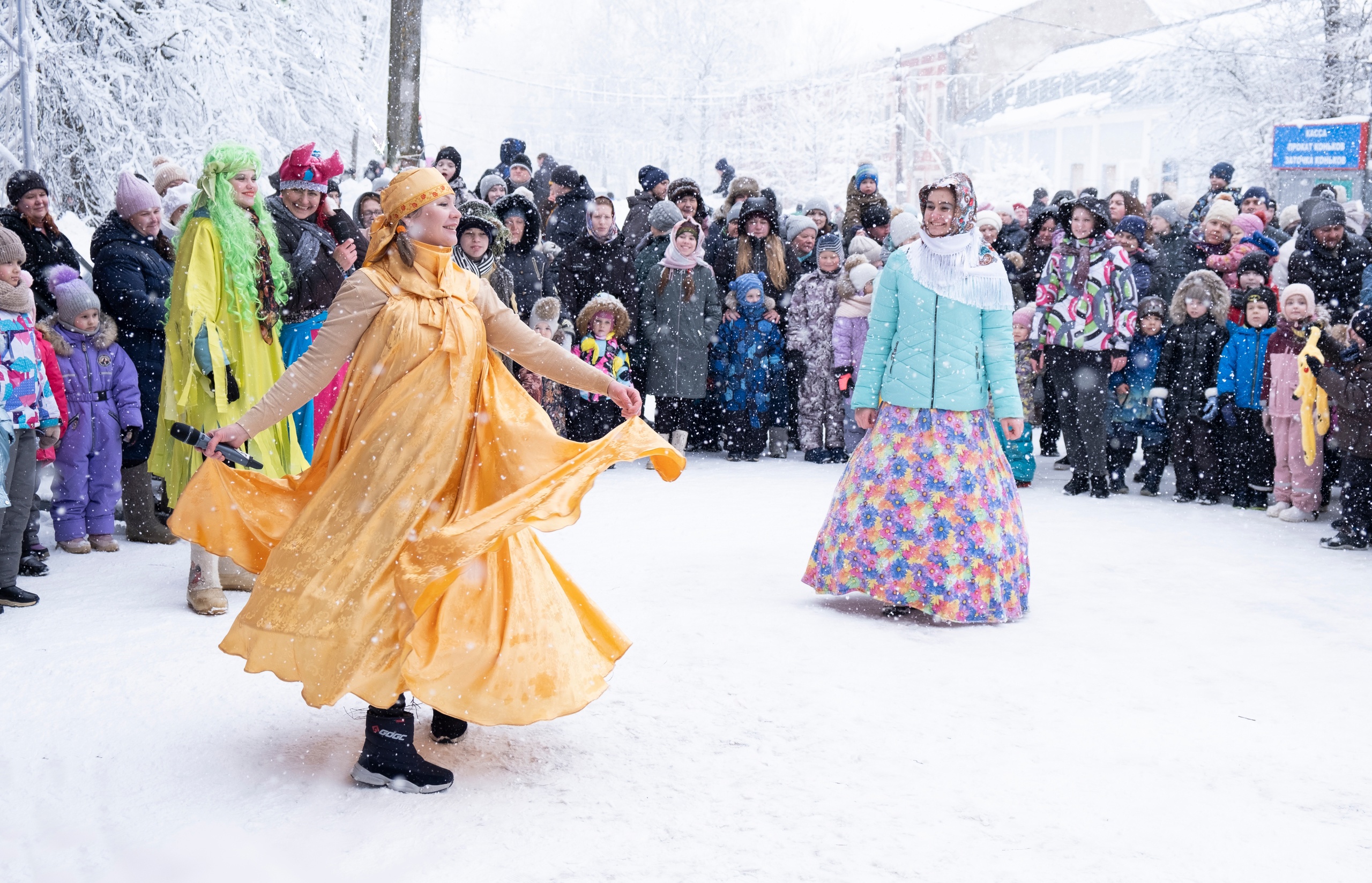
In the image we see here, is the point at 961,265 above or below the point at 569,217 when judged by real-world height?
below

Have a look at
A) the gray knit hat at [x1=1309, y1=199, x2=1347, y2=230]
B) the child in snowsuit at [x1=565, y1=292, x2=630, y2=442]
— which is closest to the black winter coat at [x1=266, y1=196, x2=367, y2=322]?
the child in snowsuit at [x1=565, y1=292, x2=630, y2=442]

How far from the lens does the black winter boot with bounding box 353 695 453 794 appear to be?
3.84 meters

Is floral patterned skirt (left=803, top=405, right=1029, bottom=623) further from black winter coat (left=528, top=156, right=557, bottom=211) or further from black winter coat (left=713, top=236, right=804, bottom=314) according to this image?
black winter coat (left=528, top=156, right=557, bottom=211)

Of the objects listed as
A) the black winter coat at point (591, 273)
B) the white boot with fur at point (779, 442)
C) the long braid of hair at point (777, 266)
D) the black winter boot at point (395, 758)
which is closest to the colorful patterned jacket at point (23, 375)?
the black winter boot at point (395, 758)

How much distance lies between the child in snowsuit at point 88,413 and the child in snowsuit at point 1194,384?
7.57 m

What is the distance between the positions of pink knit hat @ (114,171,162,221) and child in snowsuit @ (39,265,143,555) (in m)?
0.48

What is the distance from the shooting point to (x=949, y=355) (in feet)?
20.2

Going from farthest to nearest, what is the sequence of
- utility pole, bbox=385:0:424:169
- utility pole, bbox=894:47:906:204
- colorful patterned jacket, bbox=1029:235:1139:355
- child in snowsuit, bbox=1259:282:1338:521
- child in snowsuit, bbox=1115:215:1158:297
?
utility pole, bbox=894:47:906:204 → utility pole, bbox=385:0:424:169 → child in snowsuit, bbox=1115:215:1158:297 → colorful patterned jacket, bbox=1029:235:1139:355 → child in snowsuit, bbox=1259:282:1338:521

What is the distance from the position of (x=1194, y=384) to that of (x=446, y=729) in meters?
7.37

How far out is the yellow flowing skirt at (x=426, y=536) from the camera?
374 cm

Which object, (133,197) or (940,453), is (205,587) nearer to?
(133,197)

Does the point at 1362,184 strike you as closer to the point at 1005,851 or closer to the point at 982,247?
the point at 982,247

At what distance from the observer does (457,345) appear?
13.1 ft

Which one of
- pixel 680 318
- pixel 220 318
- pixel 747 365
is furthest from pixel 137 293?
pixel 747 365
